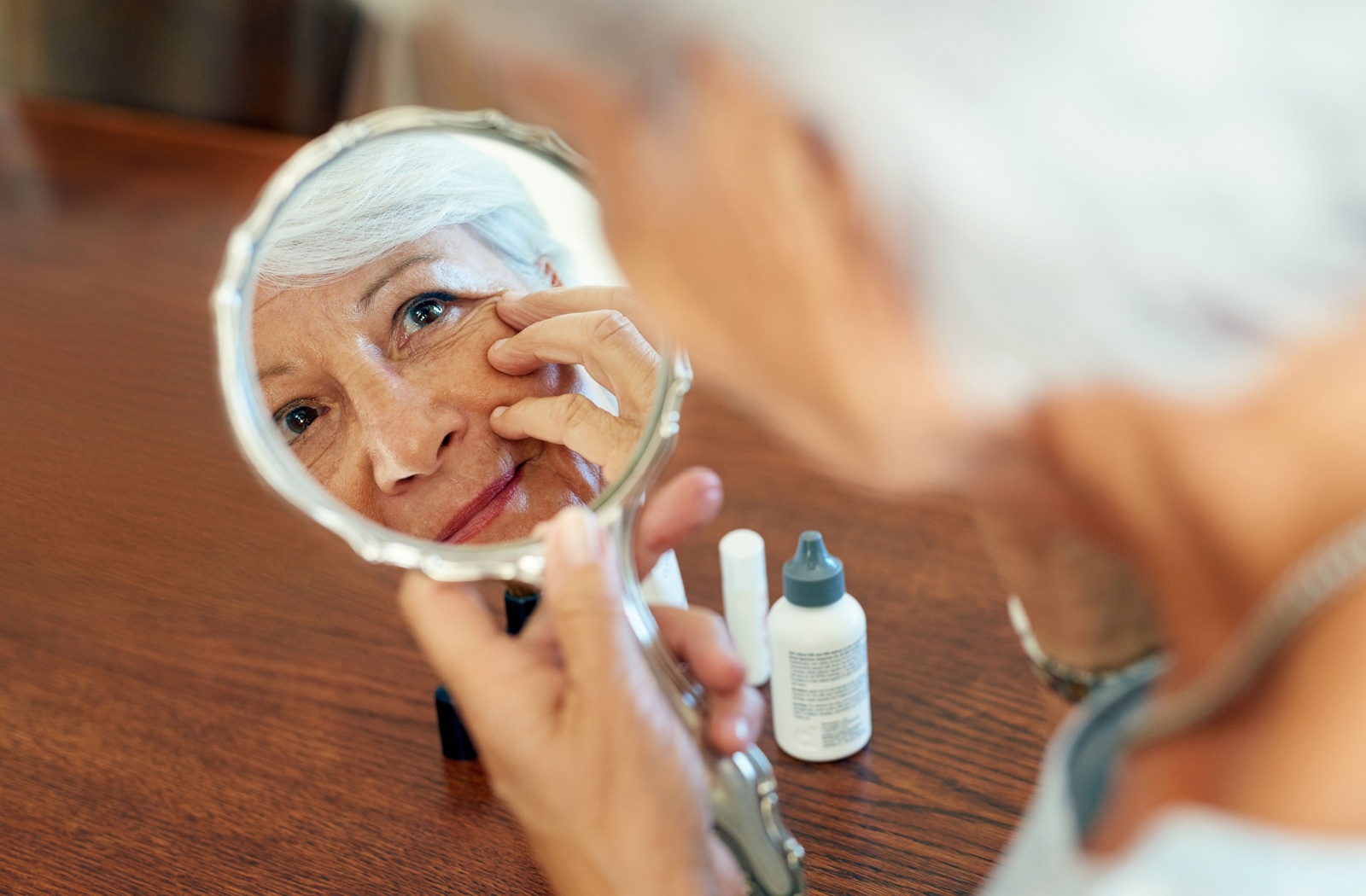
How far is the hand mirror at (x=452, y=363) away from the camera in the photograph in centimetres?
51

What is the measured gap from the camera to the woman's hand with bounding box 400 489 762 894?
1.55 ft

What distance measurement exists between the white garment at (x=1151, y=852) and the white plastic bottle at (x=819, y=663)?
0.25 meters

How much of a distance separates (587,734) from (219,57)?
63.2 inches

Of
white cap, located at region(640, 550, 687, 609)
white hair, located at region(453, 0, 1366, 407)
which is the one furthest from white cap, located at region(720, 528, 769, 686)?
white hair, located at region(453, 0, 1366, 407)

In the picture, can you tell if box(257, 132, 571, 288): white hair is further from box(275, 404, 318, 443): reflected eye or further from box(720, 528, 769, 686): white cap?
box(720, 528, 769, 686): white cap

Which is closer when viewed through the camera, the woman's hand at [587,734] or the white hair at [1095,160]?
the white hair at [1095,160]

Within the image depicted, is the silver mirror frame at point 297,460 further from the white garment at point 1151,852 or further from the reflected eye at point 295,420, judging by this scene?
the white garment at point 1151,852

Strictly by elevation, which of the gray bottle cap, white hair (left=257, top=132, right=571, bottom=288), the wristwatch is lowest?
the gray bottle cap

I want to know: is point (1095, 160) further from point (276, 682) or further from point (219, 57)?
point (219, 57)

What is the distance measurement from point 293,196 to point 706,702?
0.83 ft

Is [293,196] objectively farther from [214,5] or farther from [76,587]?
[214,5]

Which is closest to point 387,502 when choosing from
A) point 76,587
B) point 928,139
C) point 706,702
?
point 706,702

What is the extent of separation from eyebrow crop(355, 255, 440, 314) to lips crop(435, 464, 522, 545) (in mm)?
103

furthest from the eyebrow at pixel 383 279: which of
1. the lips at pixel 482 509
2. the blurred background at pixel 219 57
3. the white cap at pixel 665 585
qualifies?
the blurred background at pixel 219 57
